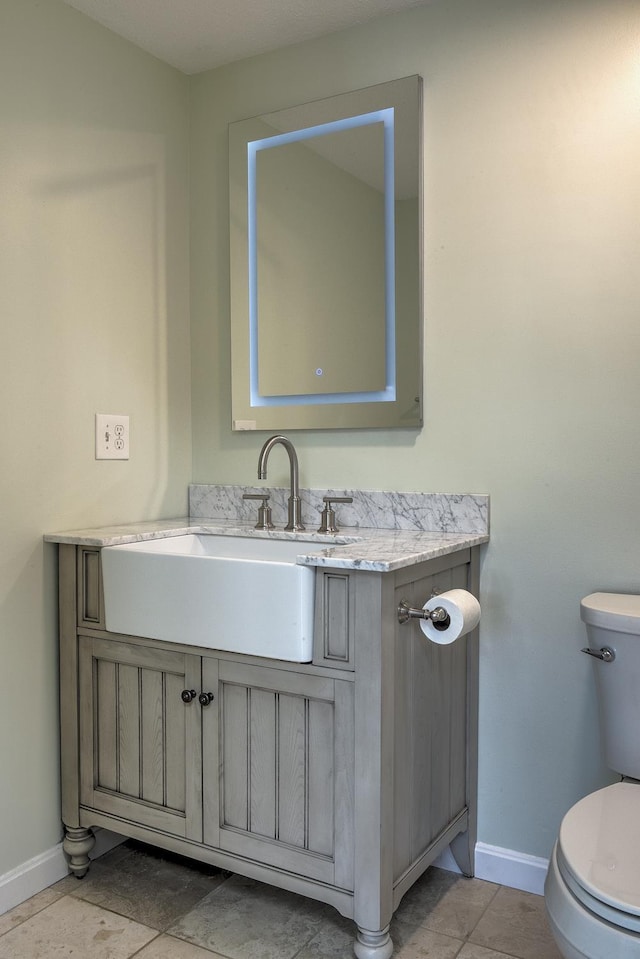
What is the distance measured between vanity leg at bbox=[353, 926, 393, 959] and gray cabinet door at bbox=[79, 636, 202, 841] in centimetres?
42

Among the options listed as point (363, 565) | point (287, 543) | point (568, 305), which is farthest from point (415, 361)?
point (363, 565)

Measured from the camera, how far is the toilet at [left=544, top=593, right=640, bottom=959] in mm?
1057

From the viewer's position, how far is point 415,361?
1.91 metres

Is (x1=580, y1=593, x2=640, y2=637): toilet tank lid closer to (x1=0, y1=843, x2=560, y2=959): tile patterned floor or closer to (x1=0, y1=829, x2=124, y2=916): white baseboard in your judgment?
(x1=0, y1=843, x2=560, y2=959): tile patterned floor

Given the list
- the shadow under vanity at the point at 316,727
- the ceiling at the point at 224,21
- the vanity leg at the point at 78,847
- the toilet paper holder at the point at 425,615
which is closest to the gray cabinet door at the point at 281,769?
the shadow under vanity at the point at 316,727

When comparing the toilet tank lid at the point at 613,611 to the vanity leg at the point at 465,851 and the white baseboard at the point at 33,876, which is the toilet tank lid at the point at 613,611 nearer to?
the vanity leg at the point at 465,851

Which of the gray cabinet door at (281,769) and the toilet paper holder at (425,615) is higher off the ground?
the toilet paper holder at (425,615)

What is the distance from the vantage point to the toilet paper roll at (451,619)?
4.77ft

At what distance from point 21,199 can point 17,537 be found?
77cm

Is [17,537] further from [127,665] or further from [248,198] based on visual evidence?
[248,198]

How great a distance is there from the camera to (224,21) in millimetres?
1960

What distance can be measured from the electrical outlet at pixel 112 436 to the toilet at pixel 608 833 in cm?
123

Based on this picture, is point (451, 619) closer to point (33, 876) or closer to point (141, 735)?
point (141, 735)

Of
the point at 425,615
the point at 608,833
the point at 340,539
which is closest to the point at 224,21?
the point at 340,539
